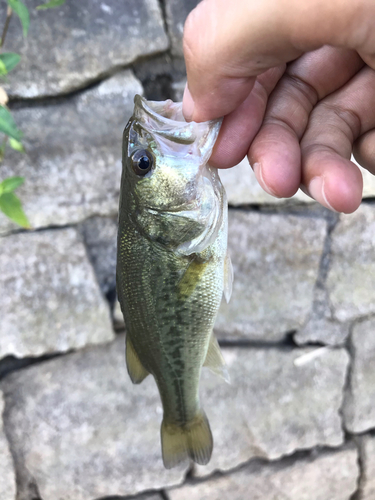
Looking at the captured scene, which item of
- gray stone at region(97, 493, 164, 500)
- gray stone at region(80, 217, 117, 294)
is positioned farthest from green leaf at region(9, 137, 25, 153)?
gray stone at region(97, 493, 164, 500)

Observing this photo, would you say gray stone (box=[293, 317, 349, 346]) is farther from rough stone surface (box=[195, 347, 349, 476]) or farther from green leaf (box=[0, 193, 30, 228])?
green leaf (box=[0, 193, 30, 228])

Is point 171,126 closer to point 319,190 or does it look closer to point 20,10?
point 319,190

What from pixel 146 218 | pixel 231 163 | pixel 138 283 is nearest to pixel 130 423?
pixel 138 283

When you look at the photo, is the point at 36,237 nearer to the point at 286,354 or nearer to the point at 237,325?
the point at 237,325

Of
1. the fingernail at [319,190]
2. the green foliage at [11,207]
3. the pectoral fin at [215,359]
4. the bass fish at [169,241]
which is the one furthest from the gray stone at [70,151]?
the fingernail at [319,190]

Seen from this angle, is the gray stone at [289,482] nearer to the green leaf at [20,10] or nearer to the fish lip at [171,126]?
the fish lip at [171,126]
